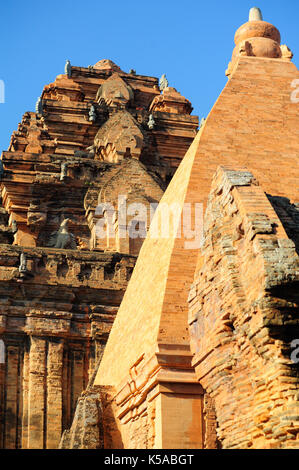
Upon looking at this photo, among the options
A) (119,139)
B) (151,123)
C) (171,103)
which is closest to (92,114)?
(151,123)

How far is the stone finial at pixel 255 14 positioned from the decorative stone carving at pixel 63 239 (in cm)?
939

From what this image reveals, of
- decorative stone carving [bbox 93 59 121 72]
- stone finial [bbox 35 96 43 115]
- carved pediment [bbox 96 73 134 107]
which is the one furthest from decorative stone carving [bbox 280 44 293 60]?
decorative stone carving [bbox 93 59 121 72]

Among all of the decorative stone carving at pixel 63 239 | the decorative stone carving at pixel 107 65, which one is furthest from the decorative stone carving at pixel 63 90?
the decorative stone carving at pixel 63 239

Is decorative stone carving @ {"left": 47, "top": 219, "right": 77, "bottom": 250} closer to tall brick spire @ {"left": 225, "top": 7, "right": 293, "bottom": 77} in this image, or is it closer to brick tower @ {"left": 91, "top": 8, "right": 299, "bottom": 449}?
brick tower @ {"left": 91, "top": 8, "right": 299, "bottom": 449}

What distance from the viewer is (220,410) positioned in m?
11.3

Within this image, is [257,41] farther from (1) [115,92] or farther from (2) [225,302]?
(1) [115,92]

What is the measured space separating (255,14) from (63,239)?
31.4 feet

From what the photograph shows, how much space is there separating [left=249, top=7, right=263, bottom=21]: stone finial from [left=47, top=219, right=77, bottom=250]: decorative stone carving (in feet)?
30.8

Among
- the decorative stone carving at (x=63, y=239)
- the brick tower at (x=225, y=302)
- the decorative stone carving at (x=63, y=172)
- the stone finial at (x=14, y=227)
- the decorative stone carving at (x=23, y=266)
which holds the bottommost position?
the brick tower at (x=225, y=302)

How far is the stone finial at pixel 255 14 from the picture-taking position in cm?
1756

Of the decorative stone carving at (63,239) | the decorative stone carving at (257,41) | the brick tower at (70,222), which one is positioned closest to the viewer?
the decorative stone carving at (257,41)

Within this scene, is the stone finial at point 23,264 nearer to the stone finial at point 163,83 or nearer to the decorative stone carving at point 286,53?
the decorative stone carving at point 286,53

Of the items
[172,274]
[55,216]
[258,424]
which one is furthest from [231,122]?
[55,216]

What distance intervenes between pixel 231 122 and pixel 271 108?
1020 millimetres
